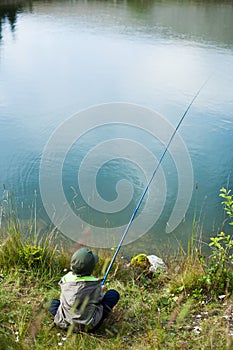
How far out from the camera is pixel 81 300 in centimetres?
226

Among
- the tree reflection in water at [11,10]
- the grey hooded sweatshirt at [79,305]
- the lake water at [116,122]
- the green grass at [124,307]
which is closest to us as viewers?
the green grass at [124,307]

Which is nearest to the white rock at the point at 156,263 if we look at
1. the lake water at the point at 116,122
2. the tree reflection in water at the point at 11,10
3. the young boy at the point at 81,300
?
the lake water at the point at 116,122

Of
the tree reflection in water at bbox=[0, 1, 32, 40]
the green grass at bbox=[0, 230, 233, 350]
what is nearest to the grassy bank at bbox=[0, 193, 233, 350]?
the green grass at bbox=[0, 230, 233, 350]

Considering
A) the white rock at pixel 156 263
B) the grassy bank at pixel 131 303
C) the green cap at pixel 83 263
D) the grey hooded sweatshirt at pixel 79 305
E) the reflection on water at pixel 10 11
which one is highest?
the reflection on water at pixel 10 11

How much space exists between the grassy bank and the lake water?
0.79 metres

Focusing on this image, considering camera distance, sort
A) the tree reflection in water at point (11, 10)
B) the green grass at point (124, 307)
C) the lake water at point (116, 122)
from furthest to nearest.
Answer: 1. the tree reflection in water at point (11, 10)
2. the lake water at point (116, 122)
3. the green grass at point (124, 307)

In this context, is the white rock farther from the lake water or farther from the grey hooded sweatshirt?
the grey hooded sweatshirt

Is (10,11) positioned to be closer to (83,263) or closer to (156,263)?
(156,263)

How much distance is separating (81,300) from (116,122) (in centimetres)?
408

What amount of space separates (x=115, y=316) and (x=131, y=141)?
3402mm

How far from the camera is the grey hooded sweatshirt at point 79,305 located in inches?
88.0

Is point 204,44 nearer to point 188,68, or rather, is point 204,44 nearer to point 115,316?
point 188,68

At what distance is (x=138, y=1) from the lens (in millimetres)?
15945

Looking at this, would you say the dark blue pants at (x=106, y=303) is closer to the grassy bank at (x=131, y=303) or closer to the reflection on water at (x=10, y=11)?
the grassy bank at (x=131, y=303)
